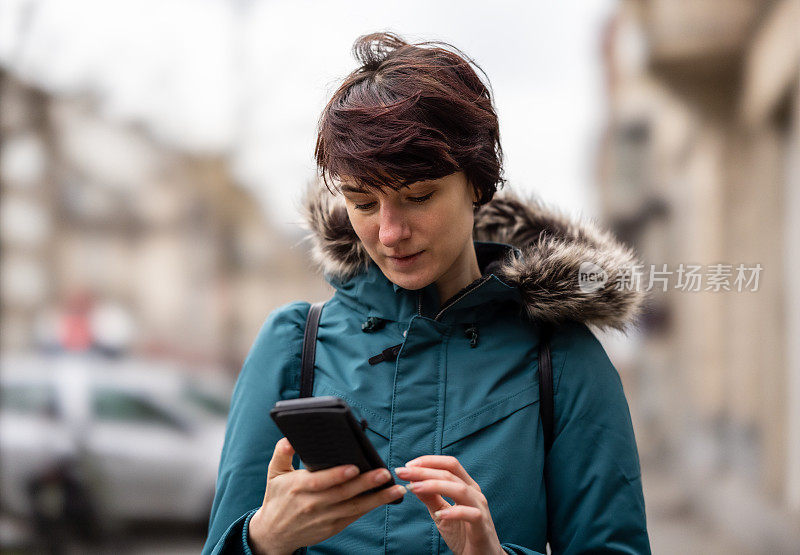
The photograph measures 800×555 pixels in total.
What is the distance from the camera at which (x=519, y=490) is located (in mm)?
1823

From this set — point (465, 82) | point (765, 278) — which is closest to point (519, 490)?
point (465, 82)

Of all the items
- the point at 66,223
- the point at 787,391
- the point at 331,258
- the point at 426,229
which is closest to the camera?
the point at 426,229

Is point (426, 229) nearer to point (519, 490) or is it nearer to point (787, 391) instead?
point (519, 490)

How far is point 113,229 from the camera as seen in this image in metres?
19.9

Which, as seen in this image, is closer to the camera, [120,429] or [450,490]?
[450,490]

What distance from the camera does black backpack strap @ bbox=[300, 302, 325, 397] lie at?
1.95 m

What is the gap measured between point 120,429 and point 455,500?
7.27 metres

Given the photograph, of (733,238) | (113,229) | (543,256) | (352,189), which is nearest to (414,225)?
(352,189)

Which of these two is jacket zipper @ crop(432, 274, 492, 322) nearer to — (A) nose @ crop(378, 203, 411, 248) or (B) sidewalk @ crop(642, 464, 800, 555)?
(A) nose @ crop(378, 203, 411, 248)

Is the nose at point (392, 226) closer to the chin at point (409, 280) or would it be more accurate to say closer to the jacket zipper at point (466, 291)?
the chin at point (409, 280)

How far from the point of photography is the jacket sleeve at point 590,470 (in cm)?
184

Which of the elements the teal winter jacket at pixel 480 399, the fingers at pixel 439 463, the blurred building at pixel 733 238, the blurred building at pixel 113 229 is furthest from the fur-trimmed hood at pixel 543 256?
the blurred building at pixel 113 229

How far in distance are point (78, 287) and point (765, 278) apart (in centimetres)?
1454

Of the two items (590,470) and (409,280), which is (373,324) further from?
(590,470)
